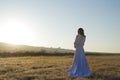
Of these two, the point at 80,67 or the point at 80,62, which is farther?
the point at 80,62

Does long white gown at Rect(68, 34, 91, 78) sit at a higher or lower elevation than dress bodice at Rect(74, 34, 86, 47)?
lower

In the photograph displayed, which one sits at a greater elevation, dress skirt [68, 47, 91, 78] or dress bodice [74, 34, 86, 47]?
dress bodice [74, 34, 86, 47]

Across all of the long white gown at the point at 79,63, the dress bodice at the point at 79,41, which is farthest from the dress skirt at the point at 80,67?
the dress bodice at the point at 79,41

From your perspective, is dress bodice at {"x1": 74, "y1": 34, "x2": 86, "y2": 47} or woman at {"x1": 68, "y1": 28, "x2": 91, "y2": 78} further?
dress bodice at {"x1": 74, "y1": 34, "x2": 86, "y2": 47}

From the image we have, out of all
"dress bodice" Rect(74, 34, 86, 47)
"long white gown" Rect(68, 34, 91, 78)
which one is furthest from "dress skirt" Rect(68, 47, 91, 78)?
"dress bodice" Rect(74, 34, 86, 47)

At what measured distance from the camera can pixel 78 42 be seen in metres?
21.1

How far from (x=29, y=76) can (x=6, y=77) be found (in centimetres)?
141

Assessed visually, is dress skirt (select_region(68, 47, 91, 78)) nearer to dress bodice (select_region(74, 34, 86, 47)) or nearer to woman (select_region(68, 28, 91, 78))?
woman (select_region(68, 28, 91, 78))

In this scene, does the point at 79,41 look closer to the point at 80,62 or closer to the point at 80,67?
the point at 80,62

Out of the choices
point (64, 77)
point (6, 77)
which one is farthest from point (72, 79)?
point (6, 77)

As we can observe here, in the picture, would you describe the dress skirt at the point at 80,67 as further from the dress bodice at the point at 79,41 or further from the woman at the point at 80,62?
the dress bodice at the point at 79,41

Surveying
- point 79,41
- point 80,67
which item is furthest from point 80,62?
point 79,41

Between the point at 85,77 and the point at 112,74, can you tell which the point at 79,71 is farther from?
the point at 112,74

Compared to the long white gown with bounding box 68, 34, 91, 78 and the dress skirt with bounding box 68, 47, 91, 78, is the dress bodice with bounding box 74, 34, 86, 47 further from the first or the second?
the dress skirt with bounding box 68, 47, 91, 78
